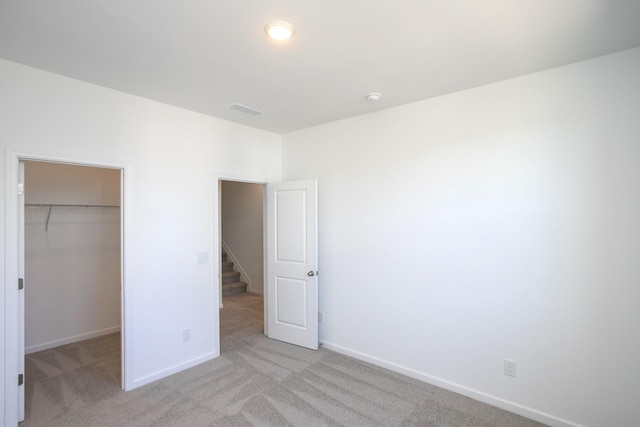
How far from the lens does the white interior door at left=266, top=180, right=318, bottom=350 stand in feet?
12.3

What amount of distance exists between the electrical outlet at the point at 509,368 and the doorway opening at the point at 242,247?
3.87 metres

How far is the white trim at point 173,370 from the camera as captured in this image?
2.92 meters

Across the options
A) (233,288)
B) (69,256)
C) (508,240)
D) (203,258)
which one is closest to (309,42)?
(508,240)

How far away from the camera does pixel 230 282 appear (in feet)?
22.4

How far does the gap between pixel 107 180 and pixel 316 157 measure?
2912mm

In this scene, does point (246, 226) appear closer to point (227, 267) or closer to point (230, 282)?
point (227, 267)

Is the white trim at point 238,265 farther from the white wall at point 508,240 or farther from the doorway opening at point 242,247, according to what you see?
the white wall at point 508,240

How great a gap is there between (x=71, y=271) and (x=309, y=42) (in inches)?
161

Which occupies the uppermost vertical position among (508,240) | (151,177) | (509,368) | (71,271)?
(151,177)

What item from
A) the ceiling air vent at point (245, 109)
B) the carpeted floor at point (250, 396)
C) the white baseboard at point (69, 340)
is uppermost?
the ceiling air vent at point (245, 109)

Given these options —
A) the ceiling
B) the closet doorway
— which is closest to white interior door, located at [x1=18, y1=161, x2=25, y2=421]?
the closet doorway

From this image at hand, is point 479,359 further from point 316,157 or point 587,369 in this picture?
point 316,157

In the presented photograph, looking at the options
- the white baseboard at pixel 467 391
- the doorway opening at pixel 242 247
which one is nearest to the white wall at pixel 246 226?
the doorway opening at pixel 242 247

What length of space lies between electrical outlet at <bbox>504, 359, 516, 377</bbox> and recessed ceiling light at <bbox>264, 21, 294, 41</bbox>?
118 inches
